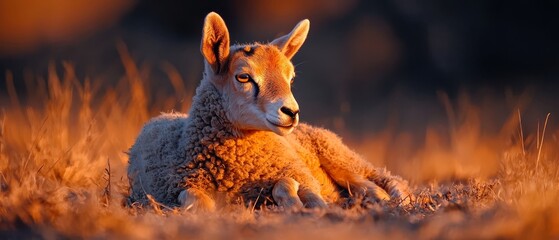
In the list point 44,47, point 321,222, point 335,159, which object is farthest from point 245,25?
point 321,222

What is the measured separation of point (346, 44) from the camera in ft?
98.0

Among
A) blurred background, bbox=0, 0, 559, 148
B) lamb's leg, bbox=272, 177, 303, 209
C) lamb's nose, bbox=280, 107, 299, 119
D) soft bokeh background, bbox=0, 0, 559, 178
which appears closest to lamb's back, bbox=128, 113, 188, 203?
lamb's leg, bbox=272, 177, 303, 209

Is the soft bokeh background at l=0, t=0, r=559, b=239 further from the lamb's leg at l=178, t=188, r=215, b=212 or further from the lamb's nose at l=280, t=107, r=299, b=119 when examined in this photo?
the lamb's nose at l=280, t=107, r=299, b=119

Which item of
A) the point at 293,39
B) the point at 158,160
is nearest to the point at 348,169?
the point at 293,39

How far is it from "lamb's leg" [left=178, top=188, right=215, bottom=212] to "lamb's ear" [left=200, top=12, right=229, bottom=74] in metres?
1.15

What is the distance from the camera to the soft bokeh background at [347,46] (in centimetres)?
2481

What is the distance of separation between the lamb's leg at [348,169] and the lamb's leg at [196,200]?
1800 mm

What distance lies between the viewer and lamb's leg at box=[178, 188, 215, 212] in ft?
22.6

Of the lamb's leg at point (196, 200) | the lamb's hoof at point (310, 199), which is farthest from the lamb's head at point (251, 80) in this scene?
the lamb's leg at point (196, 200)

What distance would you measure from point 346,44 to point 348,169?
69.8 ft

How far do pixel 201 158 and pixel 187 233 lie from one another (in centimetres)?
254

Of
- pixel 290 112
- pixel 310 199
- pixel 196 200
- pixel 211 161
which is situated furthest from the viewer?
pixel 211 161

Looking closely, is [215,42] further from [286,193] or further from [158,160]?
[286,193]

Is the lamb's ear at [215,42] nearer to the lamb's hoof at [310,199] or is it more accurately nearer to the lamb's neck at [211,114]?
the lamb's neck at [211,114]
